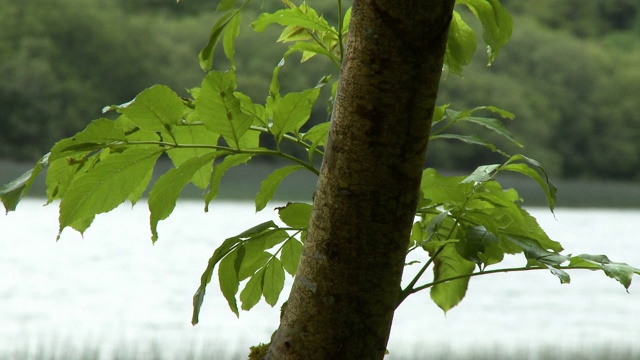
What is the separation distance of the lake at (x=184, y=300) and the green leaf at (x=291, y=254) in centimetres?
272

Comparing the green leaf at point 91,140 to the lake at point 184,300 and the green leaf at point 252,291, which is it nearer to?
the green leaf at point 252,291

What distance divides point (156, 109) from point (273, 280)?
0.18m

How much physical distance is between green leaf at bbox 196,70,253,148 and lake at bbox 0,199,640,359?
2.84 meters

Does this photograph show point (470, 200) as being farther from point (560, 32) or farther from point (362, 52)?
point (560, 32)

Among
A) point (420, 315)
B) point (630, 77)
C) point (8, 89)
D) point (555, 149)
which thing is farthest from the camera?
point (630, 77)

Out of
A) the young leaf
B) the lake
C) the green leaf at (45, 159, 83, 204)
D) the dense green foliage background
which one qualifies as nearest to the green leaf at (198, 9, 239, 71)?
the young leaf

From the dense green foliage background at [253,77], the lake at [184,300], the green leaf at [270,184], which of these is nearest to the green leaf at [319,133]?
the green leaf at [270,184]

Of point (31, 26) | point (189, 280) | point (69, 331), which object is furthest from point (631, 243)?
point (31, 26)

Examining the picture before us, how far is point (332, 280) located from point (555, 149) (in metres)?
19.2

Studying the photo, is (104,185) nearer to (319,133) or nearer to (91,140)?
(91,140)

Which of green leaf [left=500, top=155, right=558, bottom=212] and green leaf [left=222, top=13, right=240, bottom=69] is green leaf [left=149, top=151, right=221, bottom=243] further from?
green leaf [left=500, top=155, right=558, bottom=212]

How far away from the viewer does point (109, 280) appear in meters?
6.70

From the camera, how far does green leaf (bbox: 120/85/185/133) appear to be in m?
0.44

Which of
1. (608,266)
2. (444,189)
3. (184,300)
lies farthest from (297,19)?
(184,300)
